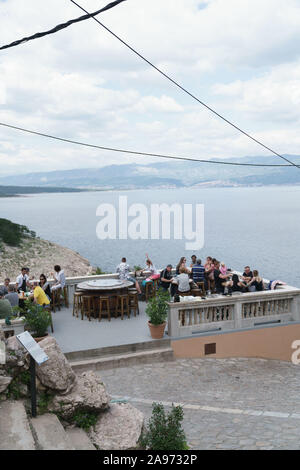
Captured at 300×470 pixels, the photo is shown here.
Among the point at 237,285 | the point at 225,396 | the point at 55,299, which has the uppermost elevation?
the point at 237,285

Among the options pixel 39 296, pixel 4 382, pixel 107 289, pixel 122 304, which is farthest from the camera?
pixel 122 304

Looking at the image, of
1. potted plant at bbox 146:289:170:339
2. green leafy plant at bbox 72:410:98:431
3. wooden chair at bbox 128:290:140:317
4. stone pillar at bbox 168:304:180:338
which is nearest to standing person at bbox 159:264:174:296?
wooden chair at bbox 128:290:140:317

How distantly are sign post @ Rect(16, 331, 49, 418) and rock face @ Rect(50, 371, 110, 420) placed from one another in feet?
1.36

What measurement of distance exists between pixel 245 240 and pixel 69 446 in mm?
88469

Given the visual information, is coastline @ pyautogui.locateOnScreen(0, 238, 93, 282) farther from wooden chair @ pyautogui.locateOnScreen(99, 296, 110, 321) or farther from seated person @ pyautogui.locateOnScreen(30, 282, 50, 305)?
seated person @ pyautogui.locateOnScreen(30, 282, 50, 305)

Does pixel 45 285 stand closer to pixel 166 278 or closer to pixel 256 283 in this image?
pixel 166 278

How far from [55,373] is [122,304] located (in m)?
6.83

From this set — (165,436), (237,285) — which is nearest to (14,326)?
(165,436)

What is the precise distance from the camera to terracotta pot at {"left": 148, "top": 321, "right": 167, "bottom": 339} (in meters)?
12.1

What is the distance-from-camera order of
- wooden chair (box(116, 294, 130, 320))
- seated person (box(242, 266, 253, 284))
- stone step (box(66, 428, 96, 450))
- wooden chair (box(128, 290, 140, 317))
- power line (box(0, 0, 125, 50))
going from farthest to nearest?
seated person (box(242, 266, 253, 284)) → wooden chair (box(128, 290, 140, 317)) → wooden chair (box(116, 294, 130, 320)) → power line (box(0, 0, 125, 50)) → stone step (box(66, 428, 96, 450))

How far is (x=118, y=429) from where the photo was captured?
22.7ft

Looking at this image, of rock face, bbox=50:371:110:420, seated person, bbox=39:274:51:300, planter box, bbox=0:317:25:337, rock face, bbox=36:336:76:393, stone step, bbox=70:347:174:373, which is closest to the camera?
rock face, bbox=50:371:110:420

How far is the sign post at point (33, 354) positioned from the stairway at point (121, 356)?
4353 millimetres
